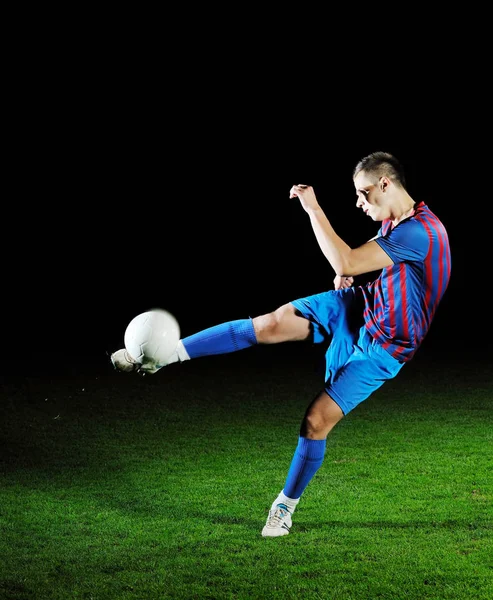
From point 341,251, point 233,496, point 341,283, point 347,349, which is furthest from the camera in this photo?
point 233,496

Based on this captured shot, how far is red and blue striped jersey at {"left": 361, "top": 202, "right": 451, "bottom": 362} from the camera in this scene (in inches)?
127

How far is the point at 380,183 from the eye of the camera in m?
3.38

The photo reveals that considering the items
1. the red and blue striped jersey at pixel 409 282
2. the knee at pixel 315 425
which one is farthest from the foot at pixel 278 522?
the red and blue striped jersey at pixel 409 282

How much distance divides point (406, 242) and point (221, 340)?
0.94m

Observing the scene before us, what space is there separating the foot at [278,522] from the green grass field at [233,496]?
56mm

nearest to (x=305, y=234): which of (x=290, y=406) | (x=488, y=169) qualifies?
(x=488, y=169)

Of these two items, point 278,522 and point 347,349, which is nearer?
point 278,522

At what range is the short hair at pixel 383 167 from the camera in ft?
11.1

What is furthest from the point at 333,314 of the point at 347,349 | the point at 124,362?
the point at 124,362

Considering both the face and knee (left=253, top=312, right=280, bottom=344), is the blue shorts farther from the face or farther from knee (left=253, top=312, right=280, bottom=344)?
the face

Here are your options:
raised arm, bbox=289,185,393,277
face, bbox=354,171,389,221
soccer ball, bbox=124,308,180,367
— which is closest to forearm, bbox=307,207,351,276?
raised arm, bbox=289,185,393,277

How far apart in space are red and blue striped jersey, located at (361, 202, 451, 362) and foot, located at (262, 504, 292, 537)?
883 mm

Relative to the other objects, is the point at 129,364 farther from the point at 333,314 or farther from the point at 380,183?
the point at 380,183

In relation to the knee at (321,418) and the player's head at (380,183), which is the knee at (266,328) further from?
the player's head at (380,183)
